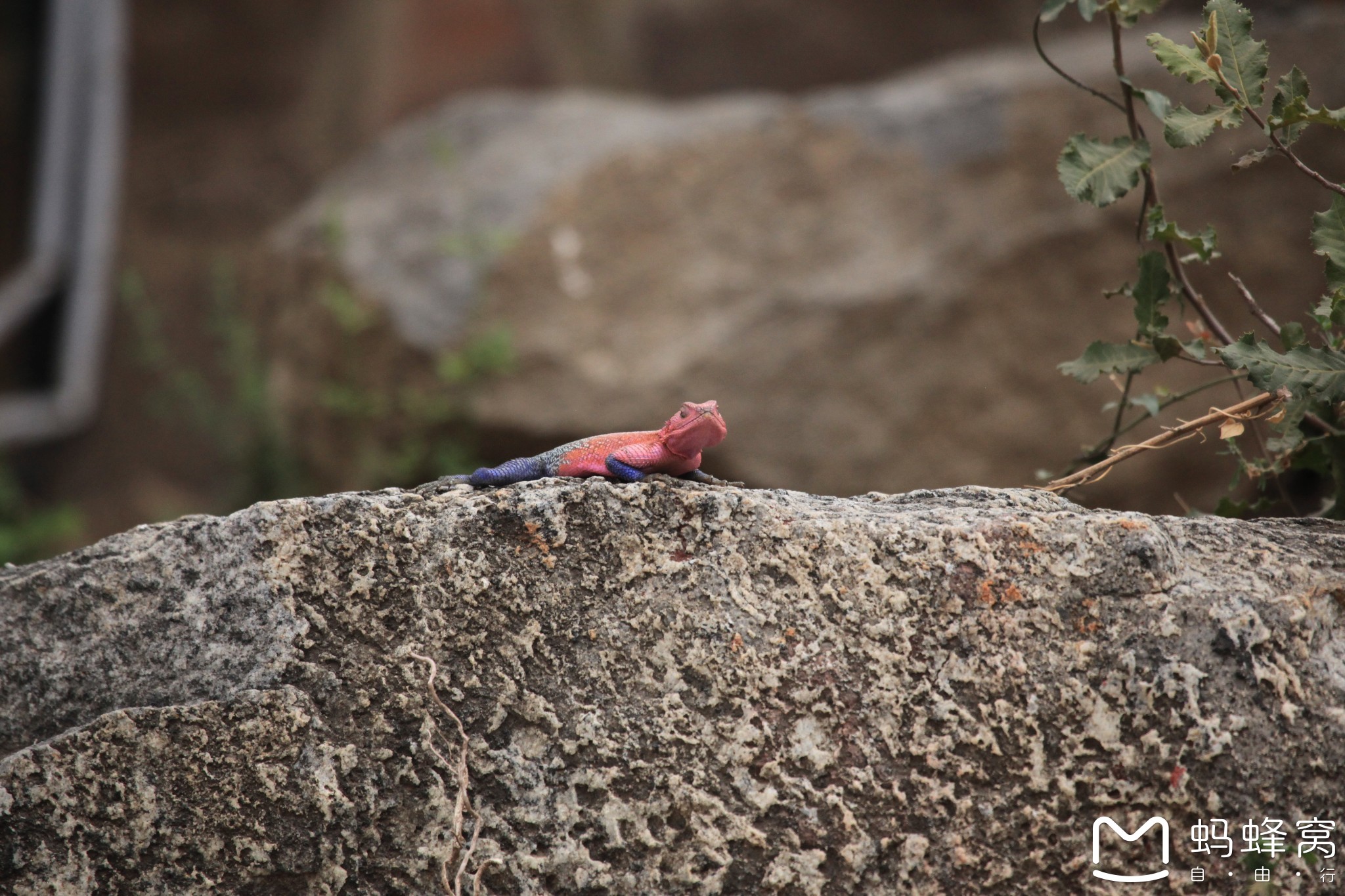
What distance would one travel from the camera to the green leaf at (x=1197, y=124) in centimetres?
217

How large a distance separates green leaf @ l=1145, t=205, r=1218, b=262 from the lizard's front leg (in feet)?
3.89

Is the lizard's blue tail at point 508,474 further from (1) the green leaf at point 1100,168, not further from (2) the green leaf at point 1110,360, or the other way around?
(1) the green leaf at point 1100,168

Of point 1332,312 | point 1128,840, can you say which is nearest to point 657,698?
point 1128,840

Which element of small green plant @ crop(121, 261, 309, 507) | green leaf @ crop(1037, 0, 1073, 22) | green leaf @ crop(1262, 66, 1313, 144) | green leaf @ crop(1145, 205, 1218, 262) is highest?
small green plant @ crop(121, 261, 309, 507)

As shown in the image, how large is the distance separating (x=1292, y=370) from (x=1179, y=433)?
299mm

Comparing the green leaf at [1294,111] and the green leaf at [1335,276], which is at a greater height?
the green leaf at [1294,111]

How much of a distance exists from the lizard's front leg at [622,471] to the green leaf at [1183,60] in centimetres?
132

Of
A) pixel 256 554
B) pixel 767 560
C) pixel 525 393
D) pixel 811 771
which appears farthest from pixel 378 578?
pixel 525 393

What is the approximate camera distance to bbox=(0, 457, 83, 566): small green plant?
5498 mm

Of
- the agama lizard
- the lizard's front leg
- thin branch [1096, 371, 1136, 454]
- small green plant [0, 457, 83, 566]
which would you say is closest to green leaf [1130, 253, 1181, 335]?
thin branch [1096, 371, 1136, 454]

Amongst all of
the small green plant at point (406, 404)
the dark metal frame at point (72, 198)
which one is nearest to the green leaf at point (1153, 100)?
the small green plant at point (406, 404)

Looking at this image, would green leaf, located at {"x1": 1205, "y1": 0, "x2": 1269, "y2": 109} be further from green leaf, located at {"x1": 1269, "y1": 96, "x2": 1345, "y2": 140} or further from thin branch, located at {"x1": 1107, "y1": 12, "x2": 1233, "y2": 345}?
thin branch, located at {"x1": 1107, "y1": 12, "x2": 1233, "y2": 345}

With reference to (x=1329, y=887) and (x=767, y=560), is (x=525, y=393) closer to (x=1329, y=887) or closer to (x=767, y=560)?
(x=767, y=560)

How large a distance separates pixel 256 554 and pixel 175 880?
1.77ft
